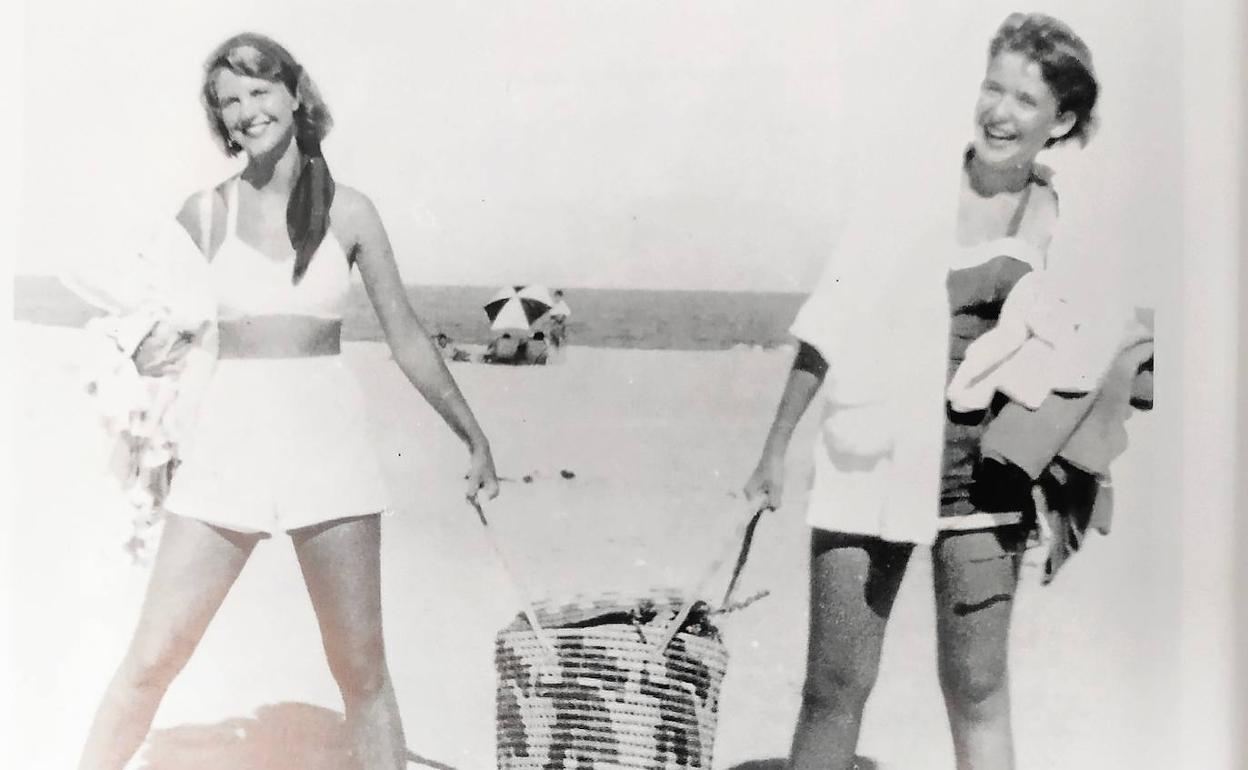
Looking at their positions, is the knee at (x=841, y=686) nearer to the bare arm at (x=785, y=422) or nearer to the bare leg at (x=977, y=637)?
the bare leg at (x=977, y=637)

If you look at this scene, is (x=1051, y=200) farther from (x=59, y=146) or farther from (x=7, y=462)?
(x=7, y=462)

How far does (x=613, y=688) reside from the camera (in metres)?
1.29

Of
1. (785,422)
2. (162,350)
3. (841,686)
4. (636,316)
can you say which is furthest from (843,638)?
(162,350)

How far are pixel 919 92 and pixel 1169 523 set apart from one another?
68 centimetres

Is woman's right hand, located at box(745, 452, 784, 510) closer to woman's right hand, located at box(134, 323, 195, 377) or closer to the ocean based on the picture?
the ocean

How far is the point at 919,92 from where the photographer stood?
1.32 meters

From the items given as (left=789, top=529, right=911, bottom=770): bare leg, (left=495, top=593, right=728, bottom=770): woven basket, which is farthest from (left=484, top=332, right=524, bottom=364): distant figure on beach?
(left=789, top=529, right=911, bottom=770): bare leg

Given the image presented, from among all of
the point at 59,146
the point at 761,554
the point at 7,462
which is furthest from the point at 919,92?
the point at 7,462

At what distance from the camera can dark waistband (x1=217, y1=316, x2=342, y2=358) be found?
1340 mm

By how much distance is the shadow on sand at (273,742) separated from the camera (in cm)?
136

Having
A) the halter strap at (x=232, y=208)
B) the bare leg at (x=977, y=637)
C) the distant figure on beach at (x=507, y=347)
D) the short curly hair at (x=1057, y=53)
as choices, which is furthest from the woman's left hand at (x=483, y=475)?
the short curly hair at (x=1057, y=53)

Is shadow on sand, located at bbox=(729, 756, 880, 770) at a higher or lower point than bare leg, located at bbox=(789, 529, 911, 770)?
lower

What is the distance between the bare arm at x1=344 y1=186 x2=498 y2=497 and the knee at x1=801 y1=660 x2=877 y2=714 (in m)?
0.51

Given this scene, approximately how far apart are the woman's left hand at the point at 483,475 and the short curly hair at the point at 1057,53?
2.84 ft
